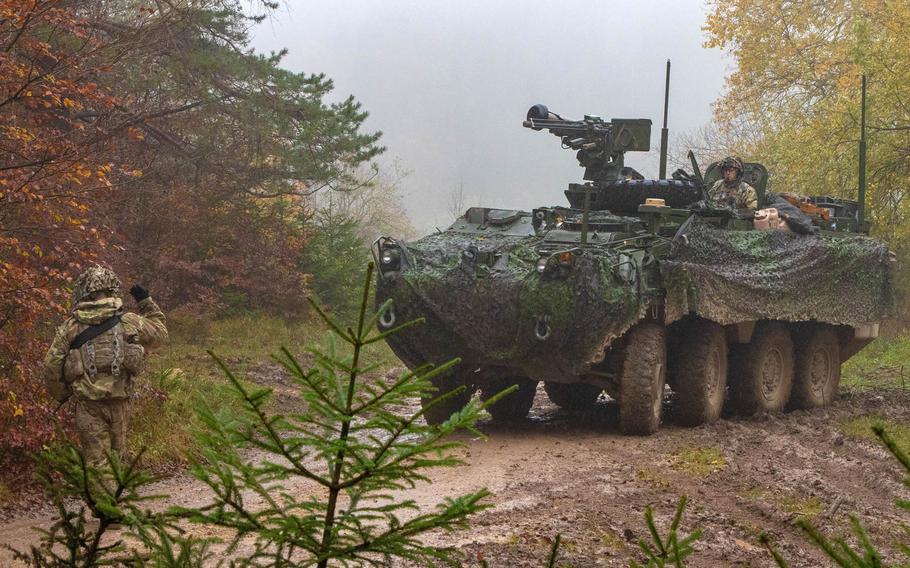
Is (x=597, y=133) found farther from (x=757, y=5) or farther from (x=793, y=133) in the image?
(x=757, y=5)

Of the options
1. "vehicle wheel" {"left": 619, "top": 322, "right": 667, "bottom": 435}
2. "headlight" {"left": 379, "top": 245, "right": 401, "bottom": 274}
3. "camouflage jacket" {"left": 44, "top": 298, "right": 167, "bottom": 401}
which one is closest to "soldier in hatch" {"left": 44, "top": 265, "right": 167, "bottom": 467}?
"camouflage jacket" {"left": 44, "top": 298, "right": 167, "bottom": 401}

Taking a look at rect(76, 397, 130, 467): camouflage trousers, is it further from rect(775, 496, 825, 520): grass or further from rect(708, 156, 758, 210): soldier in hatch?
rect(708, 156, 758, 210): soldier in hatch

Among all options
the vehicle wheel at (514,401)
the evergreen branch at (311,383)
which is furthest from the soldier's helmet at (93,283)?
the vehicle wheel at (514,401)

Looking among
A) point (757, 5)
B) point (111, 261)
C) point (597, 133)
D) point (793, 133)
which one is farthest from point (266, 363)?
point (757, 5)

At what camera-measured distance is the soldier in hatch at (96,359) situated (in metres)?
7.13

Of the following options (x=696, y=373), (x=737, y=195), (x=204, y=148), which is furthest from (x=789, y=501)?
(x=204, y=148)

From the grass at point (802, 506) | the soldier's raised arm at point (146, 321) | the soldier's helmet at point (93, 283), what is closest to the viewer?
the soldier's helmet at point (93, 283)

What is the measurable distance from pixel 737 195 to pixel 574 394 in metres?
2.84

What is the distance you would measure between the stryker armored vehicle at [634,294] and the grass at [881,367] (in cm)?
223

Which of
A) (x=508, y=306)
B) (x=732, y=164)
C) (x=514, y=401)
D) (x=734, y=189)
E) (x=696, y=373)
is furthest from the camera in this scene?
(x=734, y=189)

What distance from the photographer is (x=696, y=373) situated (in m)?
11.2

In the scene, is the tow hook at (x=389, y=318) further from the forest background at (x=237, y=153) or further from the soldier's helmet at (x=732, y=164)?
the soldier's helmet at (x=732, y=164)

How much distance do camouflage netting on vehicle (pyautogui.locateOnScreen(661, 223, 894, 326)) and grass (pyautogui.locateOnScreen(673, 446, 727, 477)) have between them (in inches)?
51.6

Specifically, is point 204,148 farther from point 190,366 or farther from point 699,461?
point 699,461
